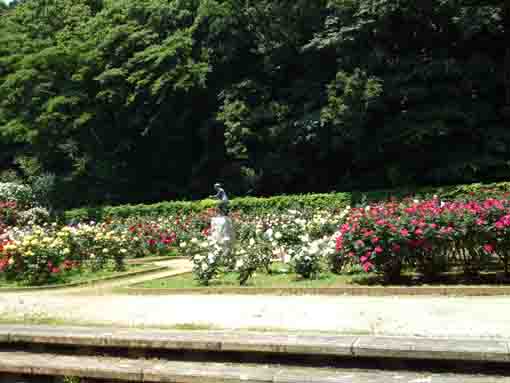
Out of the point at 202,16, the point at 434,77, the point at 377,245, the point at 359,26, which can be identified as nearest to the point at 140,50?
the point at 202,16

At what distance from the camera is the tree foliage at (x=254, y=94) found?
2547cm

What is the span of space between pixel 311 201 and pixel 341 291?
14461mm

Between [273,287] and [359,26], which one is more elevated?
[359,26]

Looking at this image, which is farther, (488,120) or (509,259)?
(488,120)

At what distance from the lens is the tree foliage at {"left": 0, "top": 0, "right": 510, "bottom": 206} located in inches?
1003

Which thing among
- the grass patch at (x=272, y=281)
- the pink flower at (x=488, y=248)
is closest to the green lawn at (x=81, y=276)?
the grass patch at (x=272, y=281)

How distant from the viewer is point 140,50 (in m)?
33.8

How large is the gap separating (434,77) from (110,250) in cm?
1770

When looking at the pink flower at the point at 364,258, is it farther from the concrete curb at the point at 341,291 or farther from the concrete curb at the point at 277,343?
the concrete curb at the point at 277,343

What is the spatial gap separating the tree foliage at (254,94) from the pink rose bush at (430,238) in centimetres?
1558

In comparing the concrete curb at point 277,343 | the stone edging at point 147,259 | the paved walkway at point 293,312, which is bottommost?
the stone edging at point 147,259

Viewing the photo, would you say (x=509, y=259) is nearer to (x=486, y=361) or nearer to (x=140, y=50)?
(x=486, y=361)

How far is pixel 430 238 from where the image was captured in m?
9.31

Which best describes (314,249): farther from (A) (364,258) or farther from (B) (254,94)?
(B) (254,94)
